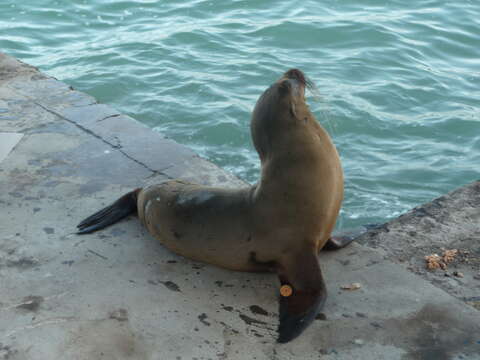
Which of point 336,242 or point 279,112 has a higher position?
point 279,112

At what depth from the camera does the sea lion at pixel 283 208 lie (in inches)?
113

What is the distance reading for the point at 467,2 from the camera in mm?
10695

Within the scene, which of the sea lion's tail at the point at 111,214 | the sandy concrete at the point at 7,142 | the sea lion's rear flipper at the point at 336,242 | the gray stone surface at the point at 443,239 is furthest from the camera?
the sandy concrete at the point at 7,142

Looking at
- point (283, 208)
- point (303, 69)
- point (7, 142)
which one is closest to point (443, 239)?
point (283, 208)

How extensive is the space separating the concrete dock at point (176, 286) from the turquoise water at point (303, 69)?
181 cm

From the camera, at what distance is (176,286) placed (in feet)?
9.76

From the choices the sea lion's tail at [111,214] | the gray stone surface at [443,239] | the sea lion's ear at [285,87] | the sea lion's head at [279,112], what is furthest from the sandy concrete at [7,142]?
the gray stone surface at [443,239]

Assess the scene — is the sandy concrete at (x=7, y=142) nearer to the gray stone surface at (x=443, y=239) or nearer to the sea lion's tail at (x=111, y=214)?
the sea lion's tail at (x=111, y=214)

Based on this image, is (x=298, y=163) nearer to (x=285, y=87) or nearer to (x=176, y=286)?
(x=285, y=87)

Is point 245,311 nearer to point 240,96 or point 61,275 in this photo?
point 61,275

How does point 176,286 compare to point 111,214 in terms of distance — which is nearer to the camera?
point 176,286

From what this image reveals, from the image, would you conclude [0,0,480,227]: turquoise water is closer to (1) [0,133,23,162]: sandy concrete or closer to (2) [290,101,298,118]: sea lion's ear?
(1) [0,133,23,162]: sandy concrete

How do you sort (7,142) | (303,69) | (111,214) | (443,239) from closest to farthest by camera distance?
(443,239), (111,214), (7,142), (303,69)

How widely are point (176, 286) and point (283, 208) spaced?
0.62m
